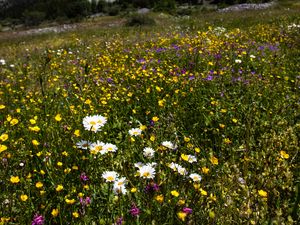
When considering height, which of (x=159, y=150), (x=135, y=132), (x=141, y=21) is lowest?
(x=141, y=21)

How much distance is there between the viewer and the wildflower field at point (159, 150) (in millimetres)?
2256

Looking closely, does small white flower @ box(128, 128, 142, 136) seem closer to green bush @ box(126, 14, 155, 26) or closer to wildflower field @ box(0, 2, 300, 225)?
wildflower field @ box(0, 2, 300, 225)

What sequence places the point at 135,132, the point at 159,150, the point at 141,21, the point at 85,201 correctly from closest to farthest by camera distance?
the point at 85,201, the point at 159,150, the point at 135,132, the point at 141,21

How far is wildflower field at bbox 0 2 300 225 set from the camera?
7.40 ft

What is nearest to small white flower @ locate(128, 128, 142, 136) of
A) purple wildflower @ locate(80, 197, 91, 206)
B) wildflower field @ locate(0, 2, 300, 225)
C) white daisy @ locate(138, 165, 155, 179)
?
wildflower field @ locate(0, 2, 300, 225)

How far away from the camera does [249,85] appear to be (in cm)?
482

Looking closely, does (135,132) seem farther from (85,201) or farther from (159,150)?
(85,201)

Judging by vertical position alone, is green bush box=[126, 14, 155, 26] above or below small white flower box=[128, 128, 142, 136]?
below

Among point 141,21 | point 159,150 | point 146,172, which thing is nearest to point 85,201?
point 146,172

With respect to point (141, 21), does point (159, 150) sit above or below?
above

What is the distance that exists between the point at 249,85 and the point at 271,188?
264cm

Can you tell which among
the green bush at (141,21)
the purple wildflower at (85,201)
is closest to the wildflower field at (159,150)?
the purple wildflower at (85,201)

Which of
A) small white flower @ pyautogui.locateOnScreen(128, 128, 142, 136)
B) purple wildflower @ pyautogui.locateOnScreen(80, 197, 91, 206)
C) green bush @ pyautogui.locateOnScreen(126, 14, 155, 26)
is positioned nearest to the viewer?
purple wildflower @ pyautogui.locateOnScreen(80, 197, 91, 206)

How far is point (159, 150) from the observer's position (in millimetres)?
2906
